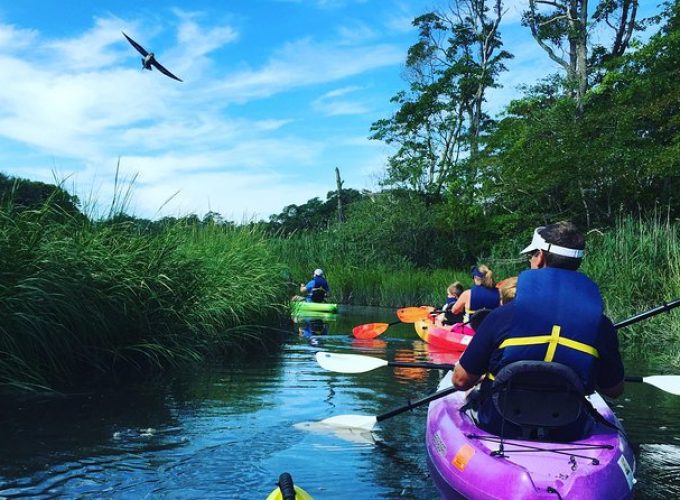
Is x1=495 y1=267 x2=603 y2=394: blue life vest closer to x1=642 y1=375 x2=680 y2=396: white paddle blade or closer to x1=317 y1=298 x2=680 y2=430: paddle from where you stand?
x1=317 y1=298 x2=680 y2=430: paddle

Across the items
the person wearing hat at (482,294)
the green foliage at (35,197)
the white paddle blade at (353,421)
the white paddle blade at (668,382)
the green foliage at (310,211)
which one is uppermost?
the green foliage at (310,211)

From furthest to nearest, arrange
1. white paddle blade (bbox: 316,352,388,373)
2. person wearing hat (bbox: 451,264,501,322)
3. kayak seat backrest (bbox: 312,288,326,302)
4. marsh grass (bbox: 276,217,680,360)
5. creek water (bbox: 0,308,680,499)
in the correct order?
1. kayak seat backrest (bbox: 312,288,326,302)
2. marsh grass (bbox: 276,217,680,360)
3. person wearing hat (bbox: 451,264,501,322)
4. white paddle blade (bbox: 316,352,388,373)
5. creek water (bbox: 0,308,680,499)

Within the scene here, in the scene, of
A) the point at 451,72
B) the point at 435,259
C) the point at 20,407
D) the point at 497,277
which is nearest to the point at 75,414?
the point at 20,407

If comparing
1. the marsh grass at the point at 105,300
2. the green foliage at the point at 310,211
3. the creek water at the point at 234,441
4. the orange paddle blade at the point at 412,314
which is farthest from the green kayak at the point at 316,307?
the green foliage at the point at 310,211

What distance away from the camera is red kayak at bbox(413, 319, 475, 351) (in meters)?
9.97

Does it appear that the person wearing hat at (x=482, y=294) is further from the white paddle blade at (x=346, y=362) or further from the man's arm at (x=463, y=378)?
the man's arm at (x=463, y=378)

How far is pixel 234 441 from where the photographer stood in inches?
194

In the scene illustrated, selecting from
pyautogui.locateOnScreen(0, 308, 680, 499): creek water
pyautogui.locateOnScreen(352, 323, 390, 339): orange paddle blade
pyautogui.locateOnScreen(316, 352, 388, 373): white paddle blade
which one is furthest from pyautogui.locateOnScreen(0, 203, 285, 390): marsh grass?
pyautogui.locateOnScreen(352, 323, 390, 339): orange paddle blade

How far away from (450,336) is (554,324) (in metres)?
7.21

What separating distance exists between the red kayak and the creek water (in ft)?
7.92

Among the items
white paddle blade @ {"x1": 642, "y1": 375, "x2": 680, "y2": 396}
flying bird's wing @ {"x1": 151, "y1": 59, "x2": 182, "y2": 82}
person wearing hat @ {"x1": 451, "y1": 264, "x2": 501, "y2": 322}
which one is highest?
flying bird's wing @ {"x1": 151, "y1": 59, "x2": 182, "y2": 82}

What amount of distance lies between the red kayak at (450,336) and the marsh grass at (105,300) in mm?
2914

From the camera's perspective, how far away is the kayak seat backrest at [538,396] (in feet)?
9.95

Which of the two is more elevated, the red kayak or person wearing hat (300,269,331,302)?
person wearing hat (300,269,331,302)
